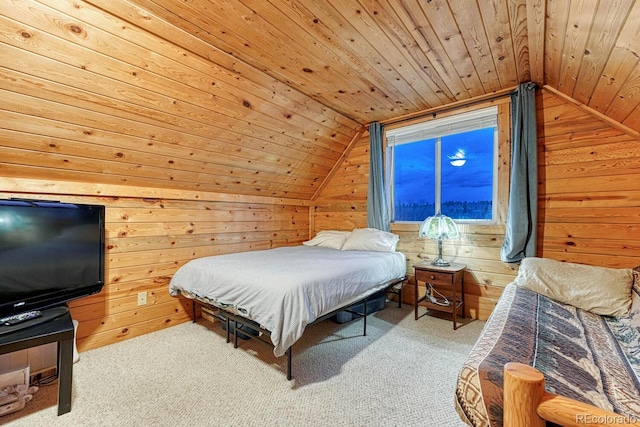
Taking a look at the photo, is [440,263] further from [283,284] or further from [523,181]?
[283,284]

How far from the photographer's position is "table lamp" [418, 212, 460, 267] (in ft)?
9.87

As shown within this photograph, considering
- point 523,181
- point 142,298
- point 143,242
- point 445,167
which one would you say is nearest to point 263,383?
point 142,298

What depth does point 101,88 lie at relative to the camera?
1.94 meters

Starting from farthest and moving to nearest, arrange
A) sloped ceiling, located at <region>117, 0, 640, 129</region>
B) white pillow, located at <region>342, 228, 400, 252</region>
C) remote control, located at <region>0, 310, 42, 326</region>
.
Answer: white pillow, located at <region>342, 228, 400, 252</region> < remote control, located at <region>0, 310, 42, 326</region> < sloped ceiling, located at <region>117, 0, 640, 129</region>

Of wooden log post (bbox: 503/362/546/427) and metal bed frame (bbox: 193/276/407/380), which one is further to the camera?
metal bed frame (bbox: 193/276/407/380)

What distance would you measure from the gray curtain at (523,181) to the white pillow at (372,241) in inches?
45.4

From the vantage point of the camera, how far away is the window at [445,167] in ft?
10.2

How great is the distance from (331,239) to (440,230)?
54.5 inches

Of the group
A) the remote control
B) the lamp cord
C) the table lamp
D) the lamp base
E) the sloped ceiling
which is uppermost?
the sloped ceiling

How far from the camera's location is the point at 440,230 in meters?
3.01

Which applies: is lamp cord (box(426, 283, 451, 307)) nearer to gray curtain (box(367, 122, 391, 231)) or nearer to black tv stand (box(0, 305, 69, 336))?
gray curtain (box(367, 122, 391, 231))

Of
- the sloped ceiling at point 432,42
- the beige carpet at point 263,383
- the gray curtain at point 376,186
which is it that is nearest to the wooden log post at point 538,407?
the beige carpet at point 263,383
